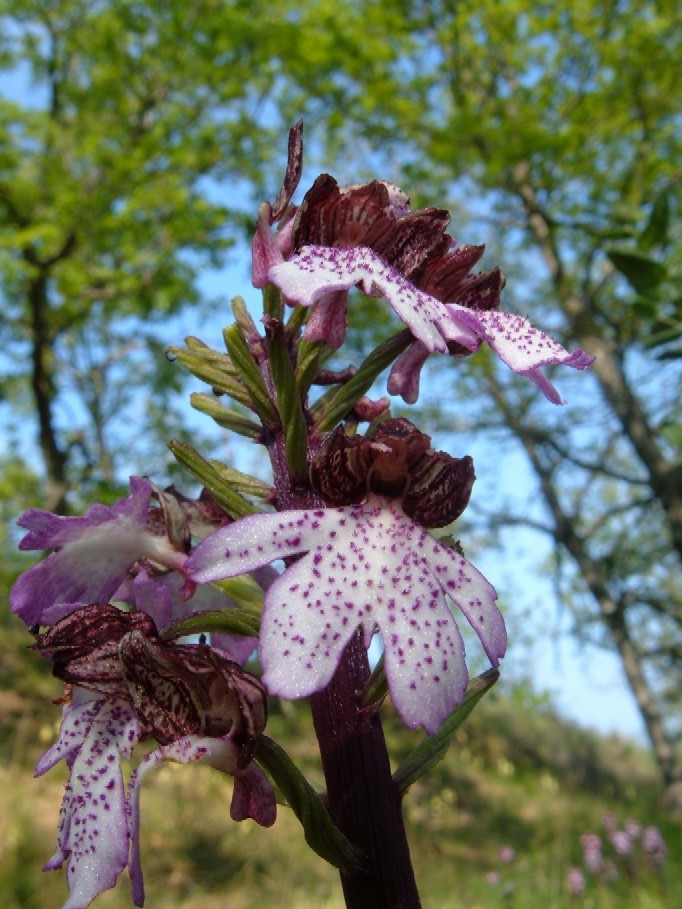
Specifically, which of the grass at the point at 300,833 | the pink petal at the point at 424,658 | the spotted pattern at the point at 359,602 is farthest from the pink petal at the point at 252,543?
the grass at the point at 300,833

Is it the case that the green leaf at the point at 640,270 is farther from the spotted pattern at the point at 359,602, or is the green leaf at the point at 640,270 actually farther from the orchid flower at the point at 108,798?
the orchid flower at the point at 108,798

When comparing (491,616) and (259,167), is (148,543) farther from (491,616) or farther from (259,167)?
(259,167)

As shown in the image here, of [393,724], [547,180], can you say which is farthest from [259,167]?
[393,724]

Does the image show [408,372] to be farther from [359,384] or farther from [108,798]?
[108,798]

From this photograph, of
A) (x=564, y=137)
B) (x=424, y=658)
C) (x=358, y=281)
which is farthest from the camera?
(x=564, y=137)

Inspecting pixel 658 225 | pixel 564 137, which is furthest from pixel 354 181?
pixel 658 225
